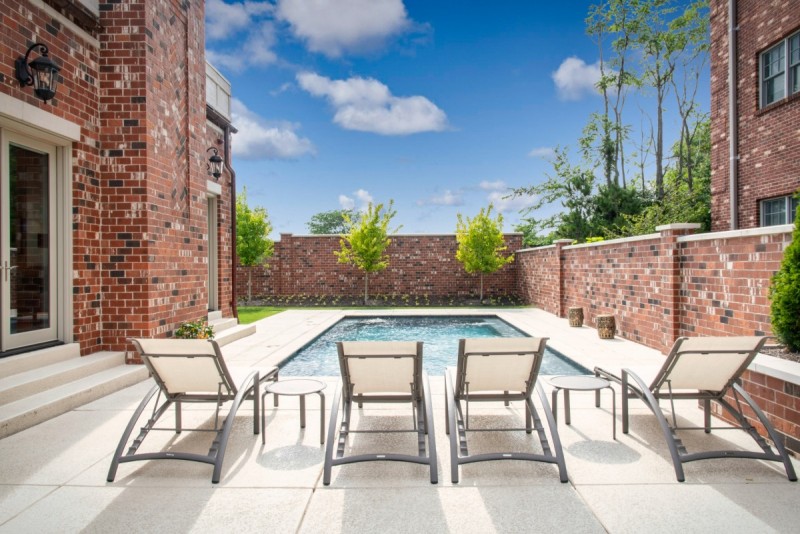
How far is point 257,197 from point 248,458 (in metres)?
14.9

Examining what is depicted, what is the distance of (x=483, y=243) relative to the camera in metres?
17.0

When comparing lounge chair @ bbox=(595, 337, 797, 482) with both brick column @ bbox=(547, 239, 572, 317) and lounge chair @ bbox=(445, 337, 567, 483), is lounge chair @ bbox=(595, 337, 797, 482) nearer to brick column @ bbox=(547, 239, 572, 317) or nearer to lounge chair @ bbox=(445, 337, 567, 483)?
lounge chair @ bbox=(445, 337, 567, 483)

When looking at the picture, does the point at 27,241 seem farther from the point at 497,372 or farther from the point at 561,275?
the point at 561,275

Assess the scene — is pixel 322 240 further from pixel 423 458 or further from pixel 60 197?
pixel 423 458

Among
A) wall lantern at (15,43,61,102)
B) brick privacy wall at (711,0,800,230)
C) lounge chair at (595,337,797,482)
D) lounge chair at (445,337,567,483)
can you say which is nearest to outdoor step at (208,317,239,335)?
wall lantern at (15,43,61,102)

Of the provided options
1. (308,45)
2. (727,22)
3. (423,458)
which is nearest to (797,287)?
(423,458)

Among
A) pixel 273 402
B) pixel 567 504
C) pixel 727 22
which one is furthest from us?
pixel 727 22

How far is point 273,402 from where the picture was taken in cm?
496

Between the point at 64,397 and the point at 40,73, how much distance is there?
128 inches

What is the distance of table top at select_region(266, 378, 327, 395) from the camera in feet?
13.1

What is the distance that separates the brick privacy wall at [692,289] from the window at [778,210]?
3.69m

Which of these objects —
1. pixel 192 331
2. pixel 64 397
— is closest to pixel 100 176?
pixel 192 331

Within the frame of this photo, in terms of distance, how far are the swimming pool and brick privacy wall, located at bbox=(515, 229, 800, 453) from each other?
5.31 ft

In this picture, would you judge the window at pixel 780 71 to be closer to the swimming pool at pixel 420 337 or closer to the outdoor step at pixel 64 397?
the swimming pool at pixel 420 337
